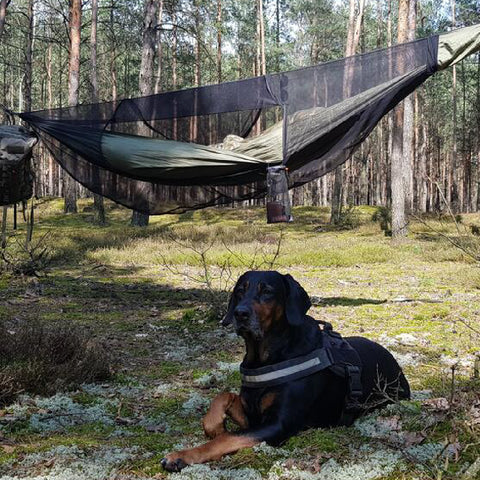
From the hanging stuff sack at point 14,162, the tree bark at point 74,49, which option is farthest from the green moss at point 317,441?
the tree bark at point 74,49

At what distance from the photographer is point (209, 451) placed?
218 centimetres

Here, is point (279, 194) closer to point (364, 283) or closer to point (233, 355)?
point (233, 355)

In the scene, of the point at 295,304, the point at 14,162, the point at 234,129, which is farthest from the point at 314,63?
the point at 295,304

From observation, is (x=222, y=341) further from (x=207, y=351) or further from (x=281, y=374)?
(x=281, y=374)

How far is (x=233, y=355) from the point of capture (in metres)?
4.48

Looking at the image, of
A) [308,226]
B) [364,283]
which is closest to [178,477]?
[364,283]

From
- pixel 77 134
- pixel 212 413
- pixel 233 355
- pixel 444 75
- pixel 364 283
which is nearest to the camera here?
pixel 212 413

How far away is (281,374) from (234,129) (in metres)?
3.79

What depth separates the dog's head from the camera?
2395mm

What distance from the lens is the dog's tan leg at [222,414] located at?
250 centimetres

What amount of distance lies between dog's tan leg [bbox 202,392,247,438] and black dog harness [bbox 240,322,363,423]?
104 mm

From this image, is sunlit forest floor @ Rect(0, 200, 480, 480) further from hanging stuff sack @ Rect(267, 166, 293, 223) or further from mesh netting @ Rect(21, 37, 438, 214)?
mesh netting @ Rect(21, 37, 438, 214)

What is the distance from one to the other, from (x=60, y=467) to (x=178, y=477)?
1.55 feet

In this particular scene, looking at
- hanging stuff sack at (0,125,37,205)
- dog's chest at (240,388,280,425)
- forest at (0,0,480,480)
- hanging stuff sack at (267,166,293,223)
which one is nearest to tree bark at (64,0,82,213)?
forest at (0,0,480,480)
